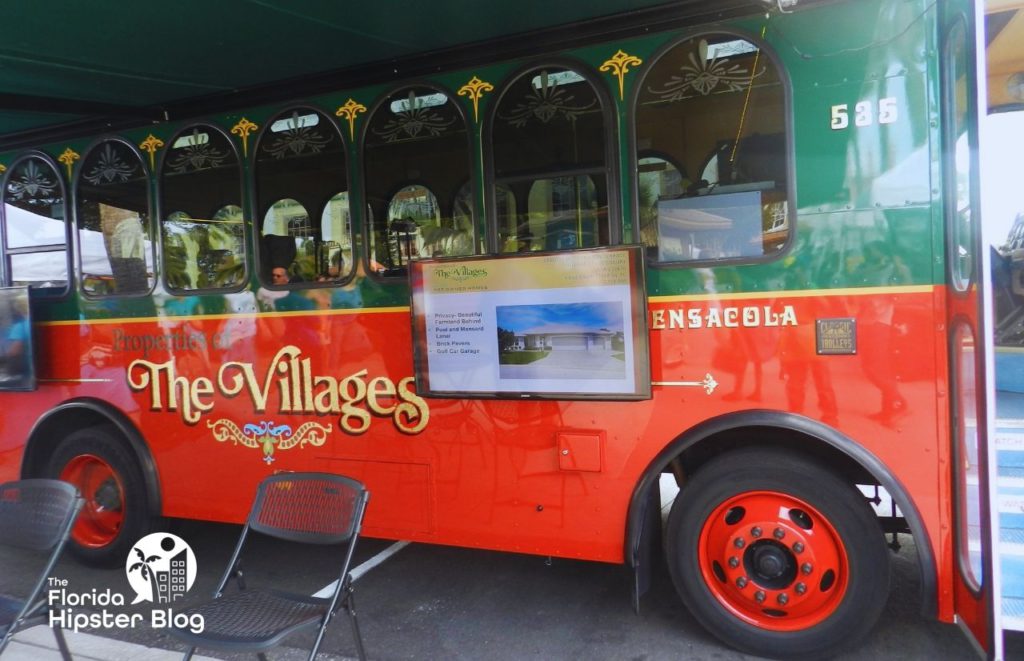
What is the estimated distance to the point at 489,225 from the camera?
3.45 metres

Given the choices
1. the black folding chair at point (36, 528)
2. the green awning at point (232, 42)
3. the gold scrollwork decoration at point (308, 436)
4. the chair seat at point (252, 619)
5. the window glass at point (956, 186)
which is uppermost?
the green awning at point (232, 42)

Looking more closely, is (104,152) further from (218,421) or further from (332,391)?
(332,391)

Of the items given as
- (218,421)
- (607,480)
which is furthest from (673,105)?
(218,421)

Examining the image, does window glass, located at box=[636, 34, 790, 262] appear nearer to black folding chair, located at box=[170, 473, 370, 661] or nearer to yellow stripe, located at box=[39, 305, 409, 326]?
yellow stripe, located at box=[39, 305, 409, 326]

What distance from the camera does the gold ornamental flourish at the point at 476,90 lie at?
347cm

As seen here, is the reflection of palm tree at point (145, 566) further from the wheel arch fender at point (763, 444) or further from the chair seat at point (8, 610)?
the wheel arch fender at point (763, 444)

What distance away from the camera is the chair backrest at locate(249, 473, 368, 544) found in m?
2.81

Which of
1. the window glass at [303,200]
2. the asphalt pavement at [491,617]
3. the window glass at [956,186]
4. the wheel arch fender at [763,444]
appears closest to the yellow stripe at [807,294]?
the window glass at [956,186]

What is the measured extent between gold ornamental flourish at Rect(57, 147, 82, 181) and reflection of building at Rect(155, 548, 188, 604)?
2463mm

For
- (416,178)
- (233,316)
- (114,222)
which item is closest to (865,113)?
(416,178)

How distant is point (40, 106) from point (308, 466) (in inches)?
100

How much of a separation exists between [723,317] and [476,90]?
61.1 inches

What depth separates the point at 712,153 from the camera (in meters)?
3.06

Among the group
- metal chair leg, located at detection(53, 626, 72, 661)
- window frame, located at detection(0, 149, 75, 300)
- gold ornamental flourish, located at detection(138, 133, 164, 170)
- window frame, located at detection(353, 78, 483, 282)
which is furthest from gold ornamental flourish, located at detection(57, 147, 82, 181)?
metal chair leg, located at detection(53, 626, 72, 661)
